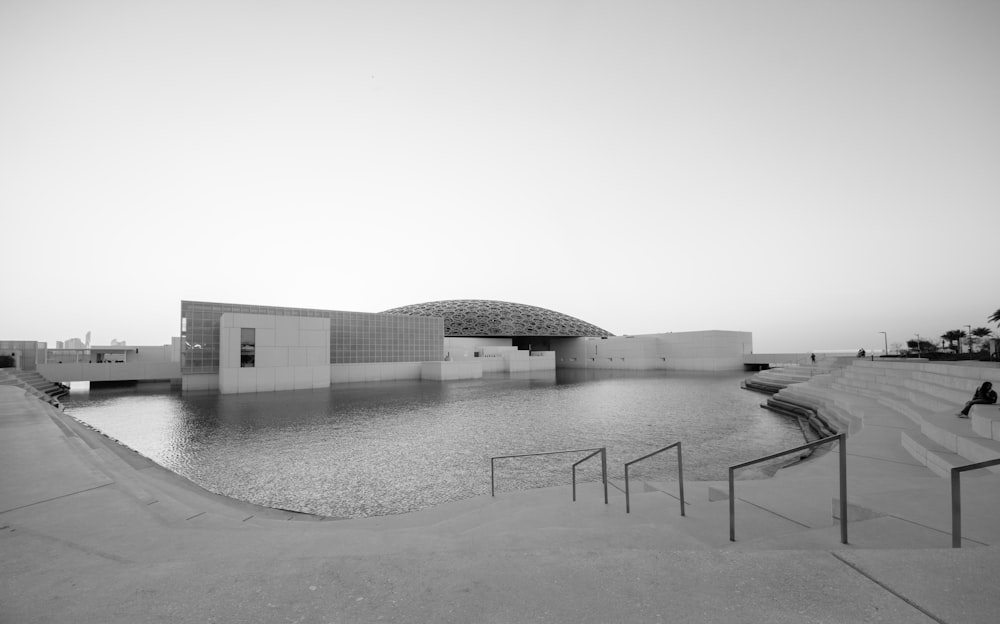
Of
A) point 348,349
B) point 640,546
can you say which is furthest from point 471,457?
point 348,349

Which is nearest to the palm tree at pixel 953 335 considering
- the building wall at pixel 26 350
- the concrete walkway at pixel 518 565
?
the concrete walkway at pixel 518 565

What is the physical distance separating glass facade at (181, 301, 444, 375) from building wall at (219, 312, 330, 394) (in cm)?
507

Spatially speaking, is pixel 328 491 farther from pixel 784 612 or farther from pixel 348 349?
pixel 348 349

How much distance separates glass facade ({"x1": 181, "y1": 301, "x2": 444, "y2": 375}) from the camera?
109 feet

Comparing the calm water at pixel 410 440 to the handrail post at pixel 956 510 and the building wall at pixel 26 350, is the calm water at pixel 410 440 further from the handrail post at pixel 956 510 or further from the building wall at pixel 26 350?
the building wall at pixel 26 350

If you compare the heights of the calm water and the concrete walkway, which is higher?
the concrete walkway

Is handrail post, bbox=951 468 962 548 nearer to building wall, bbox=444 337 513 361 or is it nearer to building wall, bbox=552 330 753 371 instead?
building wall, bbox=444 337 513 361

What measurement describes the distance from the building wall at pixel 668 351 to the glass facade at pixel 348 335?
2794 cm

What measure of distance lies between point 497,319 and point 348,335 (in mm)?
33177

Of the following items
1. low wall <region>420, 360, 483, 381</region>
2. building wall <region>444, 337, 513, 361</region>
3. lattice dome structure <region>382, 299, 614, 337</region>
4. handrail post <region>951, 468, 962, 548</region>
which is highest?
lattice dome structure <region>382, 299, 614, 337</region>

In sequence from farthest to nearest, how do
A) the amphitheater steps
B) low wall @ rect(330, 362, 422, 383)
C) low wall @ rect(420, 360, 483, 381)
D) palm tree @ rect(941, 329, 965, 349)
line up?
palm tree @ rect(941, 329, 965, 349), low wall @ rect(420, 360, 483, 381), low wall @ rect(330, 362, 422, 383), the amphitheater steps

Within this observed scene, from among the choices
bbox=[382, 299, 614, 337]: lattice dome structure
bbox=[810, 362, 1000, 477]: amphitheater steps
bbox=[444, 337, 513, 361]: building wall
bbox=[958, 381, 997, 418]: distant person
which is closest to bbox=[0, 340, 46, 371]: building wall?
bbox=[444, 337, 513, 361]: building wall

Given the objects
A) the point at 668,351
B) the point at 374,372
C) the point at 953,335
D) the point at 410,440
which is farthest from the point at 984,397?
the point at 953,335

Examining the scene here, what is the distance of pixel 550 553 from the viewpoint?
3.01 metres
